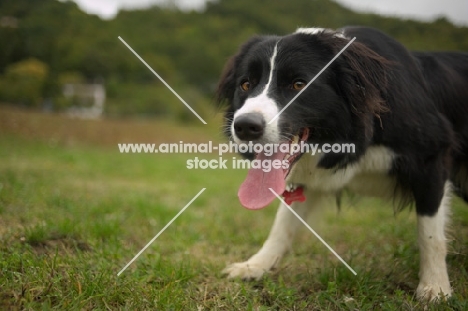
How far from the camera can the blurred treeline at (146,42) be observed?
538 cm

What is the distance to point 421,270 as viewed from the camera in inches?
113

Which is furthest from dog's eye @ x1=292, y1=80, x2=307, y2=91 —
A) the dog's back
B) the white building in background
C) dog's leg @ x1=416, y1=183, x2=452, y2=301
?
the white building in background

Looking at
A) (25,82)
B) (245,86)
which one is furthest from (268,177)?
(25,82)

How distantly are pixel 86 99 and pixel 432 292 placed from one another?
20307mm

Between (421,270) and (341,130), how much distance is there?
111cm

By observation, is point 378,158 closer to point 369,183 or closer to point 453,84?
point 369,183

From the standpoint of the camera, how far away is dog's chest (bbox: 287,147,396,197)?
9.37 feet

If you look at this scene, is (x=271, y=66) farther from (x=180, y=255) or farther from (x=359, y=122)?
(x=180, y=255)

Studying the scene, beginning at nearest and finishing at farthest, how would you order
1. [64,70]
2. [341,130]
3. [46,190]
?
[341,130] < [46,190] < [64,70]

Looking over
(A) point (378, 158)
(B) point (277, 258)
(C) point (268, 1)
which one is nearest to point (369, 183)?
(A) point (378, 158)

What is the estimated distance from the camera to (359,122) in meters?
2.72

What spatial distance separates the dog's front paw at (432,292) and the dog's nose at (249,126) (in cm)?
145

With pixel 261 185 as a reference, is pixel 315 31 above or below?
above

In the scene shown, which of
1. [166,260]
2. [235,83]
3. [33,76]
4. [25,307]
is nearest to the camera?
[25,307]
